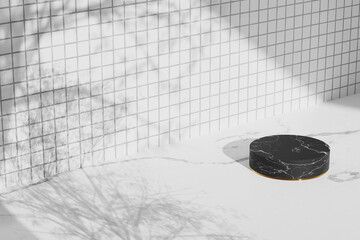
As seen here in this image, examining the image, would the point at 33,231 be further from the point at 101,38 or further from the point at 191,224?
the point at 101,38

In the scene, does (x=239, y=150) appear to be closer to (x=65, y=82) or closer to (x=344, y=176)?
(x=344, y=176)

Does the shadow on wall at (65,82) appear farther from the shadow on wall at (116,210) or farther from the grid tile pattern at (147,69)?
the shadow on wall at (116,210)

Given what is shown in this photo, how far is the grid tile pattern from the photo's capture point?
2.52 m

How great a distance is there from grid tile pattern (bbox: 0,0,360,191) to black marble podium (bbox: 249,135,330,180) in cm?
36

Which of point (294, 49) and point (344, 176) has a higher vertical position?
point (294, 49)

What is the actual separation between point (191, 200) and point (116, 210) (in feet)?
0.77

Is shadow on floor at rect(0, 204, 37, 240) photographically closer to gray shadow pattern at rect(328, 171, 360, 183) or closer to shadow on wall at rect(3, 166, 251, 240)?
shadow on wall at rect(3, 166, 251, 240)

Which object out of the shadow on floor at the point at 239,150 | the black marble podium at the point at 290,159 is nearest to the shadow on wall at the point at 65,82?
the shadow on floor at the point at 239,150

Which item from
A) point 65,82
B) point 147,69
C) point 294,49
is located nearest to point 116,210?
point 65,82

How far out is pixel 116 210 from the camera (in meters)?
2.43

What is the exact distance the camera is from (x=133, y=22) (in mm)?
2697

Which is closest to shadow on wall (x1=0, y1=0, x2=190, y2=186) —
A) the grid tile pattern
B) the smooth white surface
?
the grid tile pattern

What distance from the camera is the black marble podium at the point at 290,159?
8.62 ft

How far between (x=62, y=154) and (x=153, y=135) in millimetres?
364
